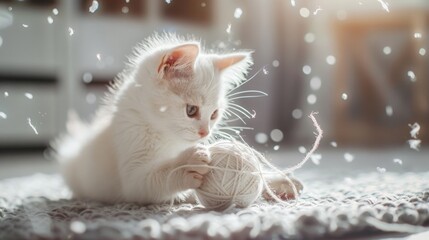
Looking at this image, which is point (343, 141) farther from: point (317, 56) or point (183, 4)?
point (183, 4)

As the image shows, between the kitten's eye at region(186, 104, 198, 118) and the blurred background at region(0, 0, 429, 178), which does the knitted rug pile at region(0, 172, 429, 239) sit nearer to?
the kitten's eye at region(186, 104, 198, 118)

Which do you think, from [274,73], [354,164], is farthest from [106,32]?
[354,164]

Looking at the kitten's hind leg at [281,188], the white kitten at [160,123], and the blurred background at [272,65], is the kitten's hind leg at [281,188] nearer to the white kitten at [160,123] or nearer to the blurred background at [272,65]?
the white kitten at [160,123]

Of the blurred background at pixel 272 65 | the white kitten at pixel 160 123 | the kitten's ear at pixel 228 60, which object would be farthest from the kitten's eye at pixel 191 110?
the blurred background at pixel 272 65

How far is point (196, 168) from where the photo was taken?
1.02 meters

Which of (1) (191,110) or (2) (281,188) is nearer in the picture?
(1) (191,110)

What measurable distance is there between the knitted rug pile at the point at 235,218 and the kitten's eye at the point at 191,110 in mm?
186

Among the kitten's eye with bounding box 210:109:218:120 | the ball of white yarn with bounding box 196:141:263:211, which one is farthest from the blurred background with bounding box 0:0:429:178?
the ball of white yarn with bounding box 196:141:263:211

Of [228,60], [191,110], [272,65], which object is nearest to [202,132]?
[191,110]

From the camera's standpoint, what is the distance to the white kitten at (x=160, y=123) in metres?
1.06

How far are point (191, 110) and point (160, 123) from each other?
72 millimetres

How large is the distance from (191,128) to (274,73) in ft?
6.85

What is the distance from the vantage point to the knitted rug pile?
32.4 inches

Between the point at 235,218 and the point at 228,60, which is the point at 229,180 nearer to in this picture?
the point at 235,218
